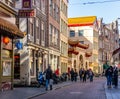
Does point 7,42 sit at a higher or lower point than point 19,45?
lower

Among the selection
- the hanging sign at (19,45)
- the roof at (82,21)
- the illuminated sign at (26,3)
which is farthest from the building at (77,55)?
the illuminated sign at (26,3)

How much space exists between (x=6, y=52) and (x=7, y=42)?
112 cm

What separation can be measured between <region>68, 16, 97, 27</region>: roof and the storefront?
63.6 m

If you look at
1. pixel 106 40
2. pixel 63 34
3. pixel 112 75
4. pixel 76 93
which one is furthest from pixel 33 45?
pixel 106 40

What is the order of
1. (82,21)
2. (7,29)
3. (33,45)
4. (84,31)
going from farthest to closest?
(82,21), (84,31), (33,45), (7,29)

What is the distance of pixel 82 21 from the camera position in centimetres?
9200

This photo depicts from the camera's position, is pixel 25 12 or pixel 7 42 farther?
pixel 25 12

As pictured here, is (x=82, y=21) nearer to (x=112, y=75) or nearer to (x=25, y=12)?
Answer: (x=112, y=75)

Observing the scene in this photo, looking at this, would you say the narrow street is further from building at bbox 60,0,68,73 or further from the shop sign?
building at bbox 60,0,68,73

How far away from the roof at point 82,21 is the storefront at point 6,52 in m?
63.6

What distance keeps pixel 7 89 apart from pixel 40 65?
15465mm

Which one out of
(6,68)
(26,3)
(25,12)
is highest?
(26,3)

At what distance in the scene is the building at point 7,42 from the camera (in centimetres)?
2453

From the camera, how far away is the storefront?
80.6 feet
